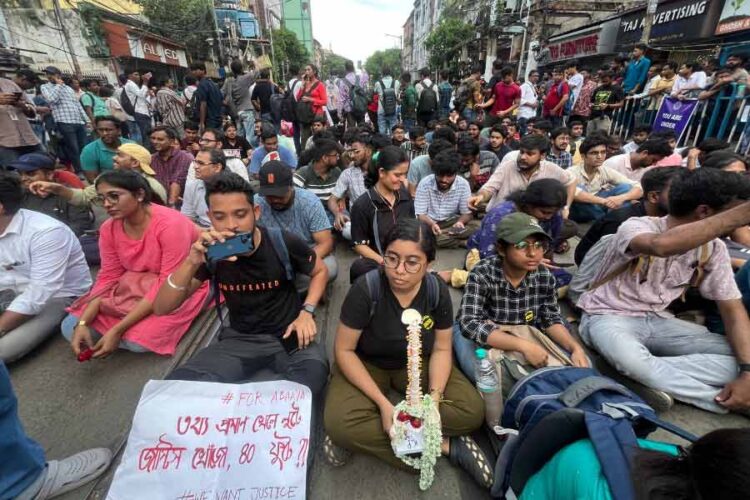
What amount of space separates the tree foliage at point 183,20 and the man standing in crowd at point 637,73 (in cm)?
2497

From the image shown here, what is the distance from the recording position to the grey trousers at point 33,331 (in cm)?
262

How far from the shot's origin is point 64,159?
7785 millimetres

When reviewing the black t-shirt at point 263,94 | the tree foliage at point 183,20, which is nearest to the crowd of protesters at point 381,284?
the black t-shirt at point 263,94

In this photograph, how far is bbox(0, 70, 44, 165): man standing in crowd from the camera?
199 inches

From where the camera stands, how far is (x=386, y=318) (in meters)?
1.97

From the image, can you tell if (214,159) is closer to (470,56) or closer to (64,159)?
(64,159)

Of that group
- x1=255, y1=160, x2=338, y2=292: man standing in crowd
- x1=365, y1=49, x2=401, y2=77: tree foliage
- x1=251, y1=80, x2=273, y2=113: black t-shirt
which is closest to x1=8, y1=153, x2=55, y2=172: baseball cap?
x1=255, y1=160, x2=338, y2=292: man standing in crowd

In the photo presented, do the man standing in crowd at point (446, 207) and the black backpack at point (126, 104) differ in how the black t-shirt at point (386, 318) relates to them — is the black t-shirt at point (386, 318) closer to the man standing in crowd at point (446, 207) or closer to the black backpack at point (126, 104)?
the man standing in crowd at point (446, 207)

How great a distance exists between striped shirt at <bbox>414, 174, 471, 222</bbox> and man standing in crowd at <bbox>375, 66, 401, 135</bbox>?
558 centimetres

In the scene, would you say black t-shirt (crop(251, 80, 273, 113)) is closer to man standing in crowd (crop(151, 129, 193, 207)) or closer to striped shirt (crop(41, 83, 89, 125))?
striped shirt (crop(41, 83, 89, 125))

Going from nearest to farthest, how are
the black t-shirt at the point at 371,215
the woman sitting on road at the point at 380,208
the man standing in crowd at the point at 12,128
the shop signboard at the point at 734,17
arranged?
the woman sitting on road at the point at 380,208
the black t-shirt at the point at 371,215
the man standing in crowd at the point at 12,128
the shop signboard at the point at 734,17

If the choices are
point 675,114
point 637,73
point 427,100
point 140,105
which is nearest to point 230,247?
point 427,100

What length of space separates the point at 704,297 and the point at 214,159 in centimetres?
448

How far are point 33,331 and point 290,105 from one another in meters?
6.42
